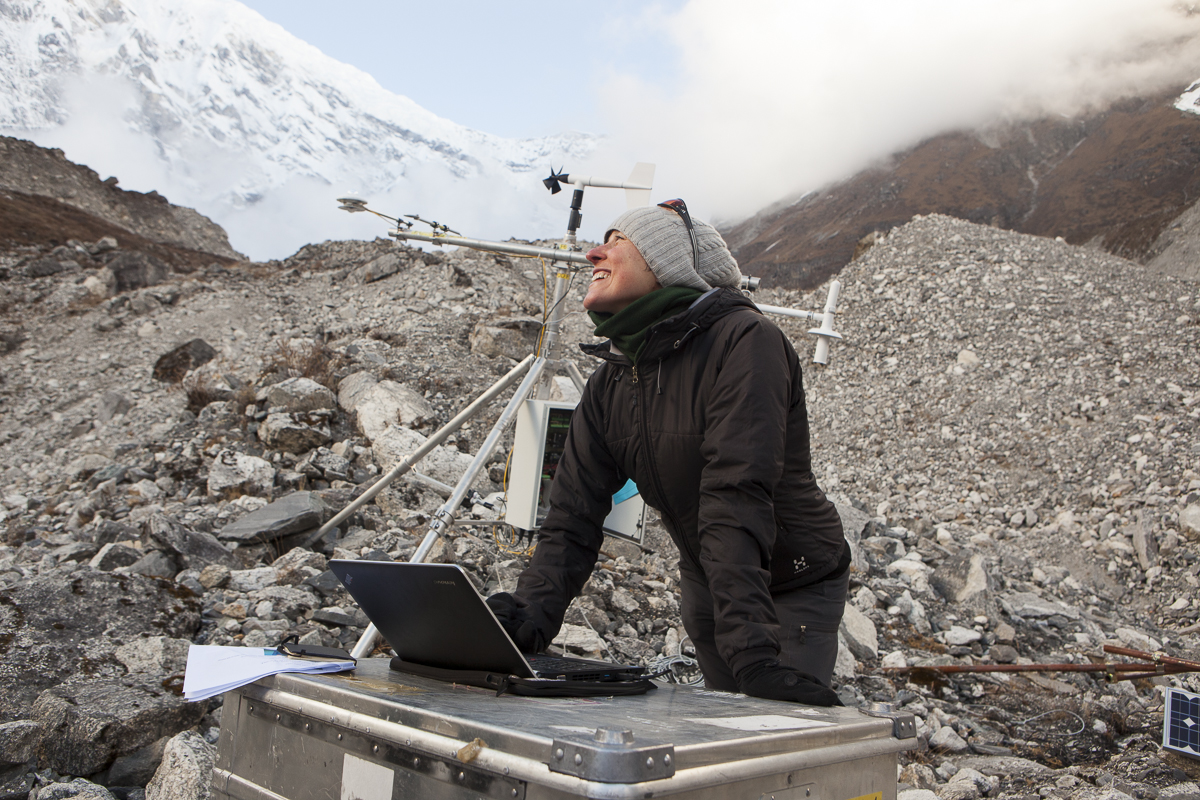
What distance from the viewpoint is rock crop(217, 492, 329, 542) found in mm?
5082

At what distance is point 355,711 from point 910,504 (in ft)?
30.2

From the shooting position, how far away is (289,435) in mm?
6812

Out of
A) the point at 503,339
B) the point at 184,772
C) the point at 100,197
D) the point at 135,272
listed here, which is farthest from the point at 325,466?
the point at 100,197

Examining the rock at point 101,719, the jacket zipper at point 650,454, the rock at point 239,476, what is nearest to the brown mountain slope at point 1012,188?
the rock at point 239,476

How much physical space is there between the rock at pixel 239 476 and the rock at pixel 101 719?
3.15 metres

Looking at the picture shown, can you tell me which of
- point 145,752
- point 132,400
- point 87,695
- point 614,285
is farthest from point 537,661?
point 132,400

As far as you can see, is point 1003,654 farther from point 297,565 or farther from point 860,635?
point 297,565

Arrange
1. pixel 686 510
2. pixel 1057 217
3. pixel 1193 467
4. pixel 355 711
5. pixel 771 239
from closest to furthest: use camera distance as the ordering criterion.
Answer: pixel 355 711 < pixel 686 510 < pixel 1193 467 < pixel 1057 217 < pixel 771 239

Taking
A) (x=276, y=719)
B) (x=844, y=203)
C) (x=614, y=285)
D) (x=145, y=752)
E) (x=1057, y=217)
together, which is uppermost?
(x=844, y=203)

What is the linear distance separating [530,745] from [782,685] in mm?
707

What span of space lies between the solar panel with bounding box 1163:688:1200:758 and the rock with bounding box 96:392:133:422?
9.47m

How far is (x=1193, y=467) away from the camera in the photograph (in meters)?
8.18

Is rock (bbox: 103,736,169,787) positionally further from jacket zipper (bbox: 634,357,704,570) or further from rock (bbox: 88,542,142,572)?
jacket zipper (bbox: 634,357,704,570)

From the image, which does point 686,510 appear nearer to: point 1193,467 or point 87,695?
point 87,695
